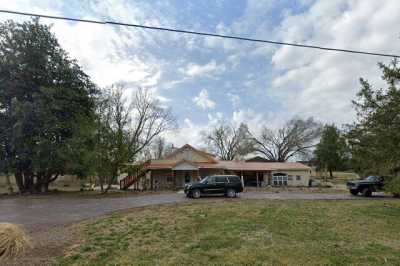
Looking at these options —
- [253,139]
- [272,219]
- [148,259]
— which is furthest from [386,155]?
[253,139]

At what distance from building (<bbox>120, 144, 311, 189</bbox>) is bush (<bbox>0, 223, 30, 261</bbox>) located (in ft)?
66.6

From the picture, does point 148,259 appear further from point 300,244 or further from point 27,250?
point 300,244

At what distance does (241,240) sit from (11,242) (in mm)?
5693

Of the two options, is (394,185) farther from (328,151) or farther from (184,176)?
(328,151)

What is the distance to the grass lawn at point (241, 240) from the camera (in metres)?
5.10

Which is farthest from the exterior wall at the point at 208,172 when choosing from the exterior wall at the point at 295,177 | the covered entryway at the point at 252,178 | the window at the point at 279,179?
the exterior wall at the point at 295,177

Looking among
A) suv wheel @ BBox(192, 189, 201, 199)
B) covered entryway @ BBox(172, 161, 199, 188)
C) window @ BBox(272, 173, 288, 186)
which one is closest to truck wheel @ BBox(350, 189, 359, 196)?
window @ BBox(272, 173, 288, 186)

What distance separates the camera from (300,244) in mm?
6051

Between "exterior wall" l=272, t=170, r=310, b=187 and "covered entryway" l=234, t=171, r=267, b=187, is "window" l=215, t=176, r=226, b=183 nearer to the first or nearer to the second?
"covered entryway" l=234, t=171, r=267, b=187

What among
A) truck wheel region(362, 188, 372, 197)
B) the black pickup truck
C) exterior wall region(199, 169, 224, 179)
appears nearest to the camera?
the black pickup truck

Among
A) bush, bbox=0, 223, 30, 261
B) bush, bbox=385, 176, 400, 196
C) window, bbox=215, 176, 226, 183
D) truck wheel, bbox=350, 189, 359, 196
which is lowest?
truck wheel, bbox=350, 189, 359, 196

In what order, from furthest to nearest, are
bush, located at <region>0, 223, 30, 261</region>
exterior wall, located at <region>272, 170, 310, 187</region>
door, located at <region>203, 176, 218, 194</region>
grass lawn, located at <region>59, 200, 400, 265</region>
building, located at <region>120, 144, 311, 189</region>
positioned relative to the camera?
exterior wall, located at <region>272, 170, 310, 187</region> < building, located at <region>120, 144, 311, 189</region> < door, located at <region>203, 176, 218, 194</region> < bush, located at <region>0, 223, 30, 261</region> < grass lawn, located at <region>59, 200, 400, 265</region>

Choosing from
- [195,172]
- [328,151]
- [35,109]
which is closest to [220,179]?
[195,172]

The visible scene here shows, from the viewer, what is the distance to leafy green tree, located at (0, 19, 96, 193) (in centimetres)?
2016
